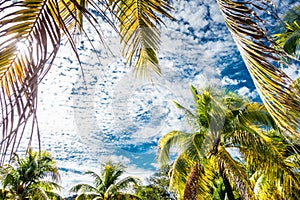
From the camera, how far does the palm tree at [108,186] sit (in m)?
17.8

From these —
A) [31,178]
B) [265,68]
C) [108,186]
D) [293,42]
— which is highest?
[293,42]

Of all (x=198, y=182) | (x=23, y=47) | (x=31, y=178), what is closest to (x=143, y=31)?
(x=23, y=47)

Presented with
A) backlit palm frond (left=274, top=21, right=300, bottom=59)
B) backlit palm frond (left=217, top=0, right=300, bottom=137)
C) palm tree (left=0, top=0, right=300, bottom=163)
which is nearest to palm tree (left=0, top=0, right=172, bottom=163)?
palm tree (left=0, top=0, right=300, bottom=163)

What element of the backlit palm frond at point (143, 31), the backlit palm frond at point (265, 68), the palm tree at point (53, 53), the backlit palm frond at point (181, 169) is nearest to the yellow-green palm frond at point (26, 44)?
the palm tree at point (53, 53)

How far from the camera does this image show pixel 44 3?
1709 millimetres

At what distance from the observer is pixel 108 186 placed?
61.2ft

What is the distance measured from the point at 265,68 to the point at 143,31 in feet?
7.77

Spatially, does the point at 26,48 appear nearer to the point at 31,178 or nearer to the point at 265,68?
the point at 265,68

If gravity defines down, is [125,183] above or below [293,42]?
below

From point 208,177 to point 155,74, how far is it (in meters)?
6.76

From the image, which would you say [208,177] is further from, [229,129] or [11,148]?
[11,148]

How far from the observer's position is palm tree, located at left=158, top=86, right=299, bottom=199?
29.8 feet

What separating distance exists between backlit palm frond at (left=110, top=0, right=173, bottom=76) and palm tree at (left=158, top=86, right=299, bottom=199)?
5647 millimetres

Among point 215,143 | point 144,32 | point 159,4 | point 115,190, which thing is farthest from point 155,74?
point 115,190
